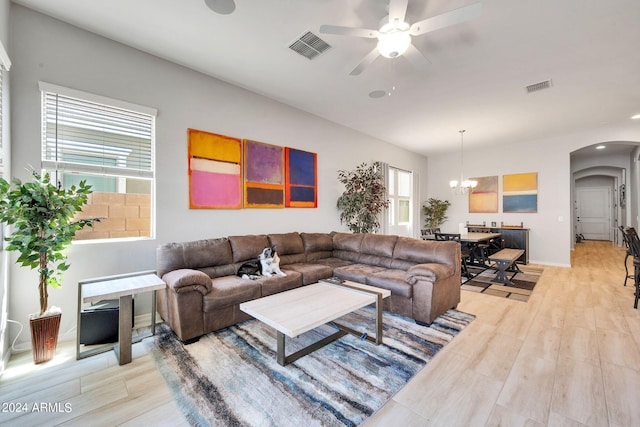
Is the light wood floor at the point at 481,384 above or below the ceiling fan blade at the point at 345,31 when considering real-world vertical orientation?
below

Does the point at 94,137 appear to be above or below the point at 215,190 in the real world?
above

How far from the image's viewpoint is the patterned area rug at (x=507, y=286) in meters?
3.89

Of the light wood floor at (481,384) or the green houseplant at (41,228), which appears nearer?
the light wood floor at (481,384)

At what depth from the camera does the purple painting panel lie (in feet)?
12.7

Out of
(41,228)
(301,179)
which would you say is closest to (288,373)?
(41,228)

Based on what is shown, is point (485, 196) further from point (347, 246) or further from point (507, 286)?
point (347, 246)

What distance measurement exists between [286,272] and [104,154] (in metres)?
2.38

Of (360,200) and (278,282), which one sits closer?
(278,282)

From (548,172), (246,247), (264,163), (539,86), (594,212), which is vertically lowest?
(246,247)

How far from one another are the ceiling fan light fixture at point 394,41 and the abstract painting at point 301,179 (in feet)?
8.39

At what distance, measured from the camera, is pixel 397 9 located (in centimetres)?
183

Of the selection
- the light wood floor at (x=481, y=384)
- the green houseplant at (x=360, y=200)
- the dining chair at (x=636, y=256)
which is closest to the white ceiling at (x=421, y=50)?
the green houseplant at (x=360, y=200)

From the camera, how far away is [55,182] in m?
2.51

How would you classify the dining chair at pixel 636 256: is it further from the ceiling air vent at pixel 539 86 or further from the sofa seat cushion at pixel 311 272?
the sofa seat cushion at pixel 311 272
